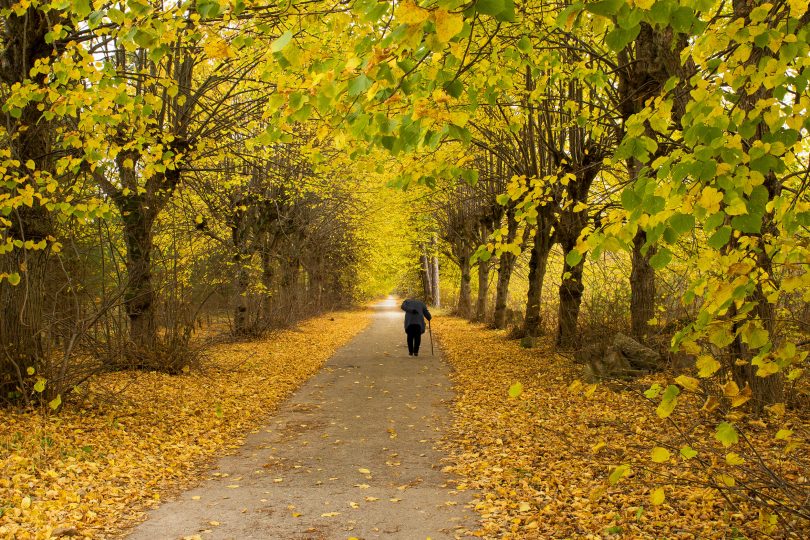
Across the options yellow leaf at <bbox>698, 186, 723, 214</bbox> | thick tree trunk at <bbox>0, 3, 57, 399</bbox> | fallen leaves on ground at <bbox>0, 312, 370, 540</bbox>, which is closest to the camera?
yellow leaf at <bbox>698, 186, 723, 214</bbox>

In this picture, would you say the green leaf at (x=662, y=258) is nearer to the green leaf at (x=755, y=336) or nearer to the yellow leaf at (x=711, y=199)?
the yellow leaf at (x=711, y=199)

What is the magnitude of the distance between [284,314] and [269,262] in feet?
7.31

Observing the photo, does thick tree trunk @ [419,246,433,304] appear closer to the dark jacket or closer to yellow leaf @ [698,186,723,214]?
the dark jacket

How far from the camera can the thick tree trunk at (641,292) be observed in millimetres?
10352

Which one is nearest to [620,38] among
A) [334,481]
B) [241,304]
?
[334,481]

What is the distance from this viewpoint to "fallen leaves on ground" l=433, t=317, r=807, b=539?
4414 mm

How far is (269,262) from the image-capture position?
21781 millimetres

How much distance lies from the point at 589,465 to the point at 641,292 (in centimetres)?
533

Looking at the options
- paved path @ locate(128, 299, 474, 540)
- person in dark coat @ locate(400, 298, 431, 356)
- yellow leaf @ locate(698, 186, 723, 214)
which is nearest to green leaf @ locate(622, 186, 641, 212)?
yellow leaf @ locate(698, 186, 723, 214)

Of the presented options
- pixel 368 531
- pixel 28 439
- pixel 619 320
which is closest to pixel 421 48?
pixel 368 531

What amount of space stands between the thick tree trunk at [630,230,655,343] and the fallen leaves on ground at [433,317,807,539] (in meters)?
1.42

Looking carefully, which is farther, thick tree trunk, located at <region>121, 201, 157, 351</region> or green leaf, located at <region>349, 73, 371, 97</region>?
thick tree trunk, located at <region>121, 201, 157, 351</region>

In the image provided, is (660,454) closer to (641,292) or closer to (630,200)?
(630,200)

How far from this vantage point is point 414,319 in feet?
52.2
